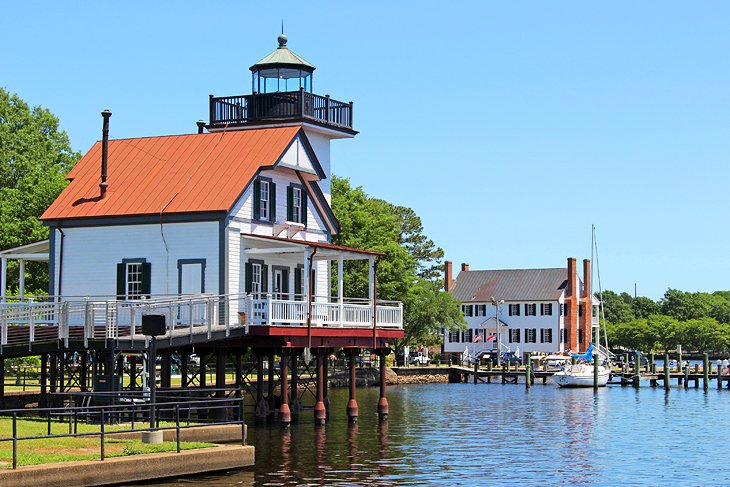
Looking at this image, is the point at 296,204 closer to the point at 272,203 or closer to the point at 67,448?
the point at 272,203

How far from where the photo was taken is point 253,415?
5503 cm

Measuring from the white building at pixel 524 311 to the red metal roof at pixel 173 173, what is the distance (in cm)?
7827

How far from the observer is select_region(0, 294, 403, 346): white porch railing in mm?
42656

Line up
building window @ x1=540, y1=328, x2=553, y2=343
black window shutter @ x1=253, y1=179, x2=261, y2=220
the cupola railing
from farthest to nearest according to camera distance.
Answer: building window @ x1=540, y1=328, x2=553, y2=343 < the cupola railing < black window shutter @ x1=253, y1=179, x2=261, y2=220

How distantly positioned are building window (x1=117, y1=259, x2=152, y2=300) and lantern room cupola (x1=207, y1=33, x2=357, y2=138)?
11.1 meters

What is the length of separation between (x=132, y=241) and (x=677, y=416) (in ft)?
95.4

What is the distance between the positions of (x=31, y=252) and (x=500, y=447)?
75.8ft

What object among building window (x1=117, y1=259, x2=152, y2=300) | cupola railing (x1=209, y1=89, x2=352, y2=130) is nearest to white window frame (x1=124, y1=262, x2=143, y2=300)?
building window (x1=117, y1=259, x2=152, y2=300)

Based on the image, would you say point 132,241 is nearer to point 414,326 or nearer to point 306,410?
point 306,410

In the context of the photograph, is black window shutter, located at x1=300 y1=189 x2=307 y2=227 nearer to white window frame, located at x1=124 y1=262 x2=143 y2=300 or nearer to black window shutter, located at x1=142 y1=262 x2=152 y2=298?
black window shutter, located at x1=142 y1=262 x2=152 y2=298

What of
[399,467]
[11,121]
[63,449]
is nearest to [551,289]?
[11,121]

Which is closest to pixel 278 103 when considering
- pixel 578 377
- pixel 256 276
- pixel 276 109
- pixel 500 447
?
pixel 276 109

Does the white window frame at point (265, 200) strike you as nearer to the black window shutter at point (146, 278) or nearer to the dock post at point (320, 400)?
the black window shutter at point (146, 278)

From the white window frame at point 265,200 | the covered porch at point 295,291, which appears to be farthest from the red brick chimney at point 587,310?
the white window frame at point 265,200
